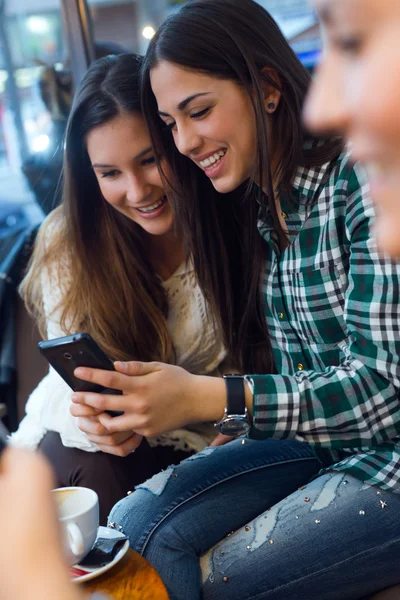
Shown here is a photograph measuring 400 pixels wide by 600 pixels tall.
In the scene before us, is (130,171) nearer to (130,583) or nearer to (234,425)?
(234,425)

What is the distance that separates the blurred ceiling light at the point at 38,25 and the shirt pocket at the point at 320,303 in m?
1.91

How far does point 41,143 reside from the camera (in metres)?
2.64

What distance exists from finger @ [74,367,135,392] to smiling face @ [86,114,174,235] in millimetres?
477

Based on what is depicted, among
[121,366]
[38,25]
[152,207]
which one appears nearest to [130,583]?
[121,366]

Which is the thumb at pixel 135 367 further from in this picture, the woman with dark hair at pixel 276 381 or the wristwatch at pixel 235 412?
the wristwatch at pixel 235 412

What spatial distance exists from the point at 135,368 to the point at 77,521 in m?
0.33

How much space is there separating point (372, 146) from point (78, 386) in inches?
37.0

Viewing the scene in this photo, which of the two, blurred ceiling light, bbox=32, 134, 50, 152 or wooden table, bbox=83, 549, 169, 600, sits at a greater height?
blurred ceiling light, bbox=32, 134, 50, 152

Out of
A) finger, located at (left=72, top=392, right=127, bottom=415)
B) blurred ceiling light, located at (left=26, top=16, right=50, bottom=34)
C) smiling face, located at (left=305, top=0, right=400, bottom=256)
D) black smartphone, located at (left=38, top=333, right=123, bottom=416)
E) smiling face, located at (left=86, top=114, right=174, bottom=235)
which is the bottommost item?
finger, located at (left=72, top=392, right=127, bottom=415)

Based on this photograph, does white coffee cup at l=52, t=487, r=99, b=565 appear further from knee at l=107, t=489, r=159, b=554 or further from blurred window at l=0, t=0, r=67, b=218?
blurred window at l=0, t=0, r=67, b=218

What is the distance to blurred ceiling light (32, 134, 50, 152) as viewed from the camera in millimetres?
2566

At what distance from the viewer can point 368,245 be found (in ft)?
3.70

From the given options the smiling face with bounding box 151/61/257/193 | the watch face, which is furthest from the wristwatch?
the smiling face with bounding box 151/61/257/193

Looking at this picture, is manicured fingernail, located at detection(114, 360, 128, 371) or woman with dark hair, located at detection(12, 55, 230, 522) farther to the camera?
woman with dark hair, located at detection(12, 55, 230, 522)
